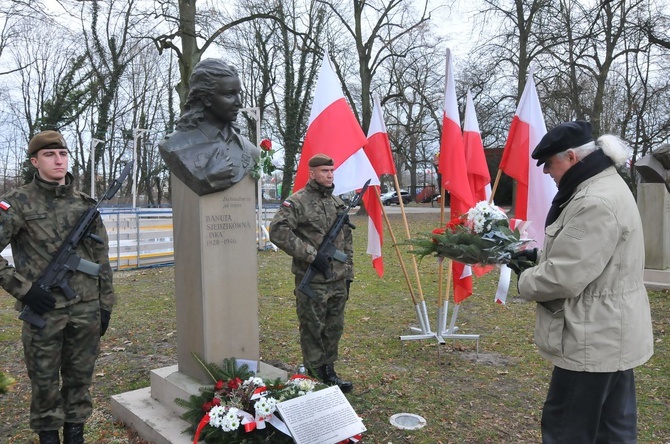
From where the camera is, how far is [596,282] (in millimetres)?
2574

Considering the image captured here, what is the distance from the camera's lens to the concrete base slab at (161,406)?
360 cm

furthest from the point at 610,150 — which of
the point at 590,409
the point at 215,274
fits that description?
the point at 215,274

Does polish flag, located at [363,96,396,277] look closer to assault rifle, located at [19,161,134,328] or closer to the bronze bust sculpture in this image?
the bronze bust sculpture

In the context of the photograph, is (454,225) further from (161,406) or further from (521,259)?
(161,406)

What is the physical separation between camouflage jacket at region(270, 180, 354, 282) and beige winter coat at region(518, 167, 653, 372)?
6.66ft

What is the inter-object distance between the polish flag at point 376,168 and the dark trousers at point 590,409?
10.8 feet

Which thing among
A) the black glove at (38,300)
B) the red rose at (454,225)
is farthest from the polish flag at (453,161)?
the black glove at (38,300)

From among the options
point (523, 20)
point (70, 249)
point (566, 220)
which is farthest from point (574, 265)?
point (523, 20)

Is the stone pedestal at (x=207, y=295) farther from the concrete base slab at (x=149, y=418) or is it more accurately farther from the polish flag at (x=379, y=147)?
the polish flag at (x=379, y=147)

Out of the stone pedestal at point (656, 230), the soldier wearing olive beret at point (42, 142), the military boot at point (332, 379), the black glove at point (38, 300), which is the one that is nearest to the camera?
the black glove at point (38, 300)

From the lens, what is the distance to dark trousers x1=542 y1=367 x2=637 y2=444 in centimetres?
260

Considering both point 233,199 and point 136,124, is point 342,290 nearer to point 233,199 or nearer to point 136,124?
point 233,199

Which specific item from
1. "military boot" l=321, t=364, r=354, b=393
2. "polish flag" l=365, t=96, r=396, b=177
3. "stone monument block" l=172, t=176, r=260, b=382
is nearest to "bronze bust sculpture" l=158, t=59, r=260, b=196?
"stone monument block" l=172, t=176, r=260, b=382

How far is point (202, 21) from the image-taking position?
14.7m
